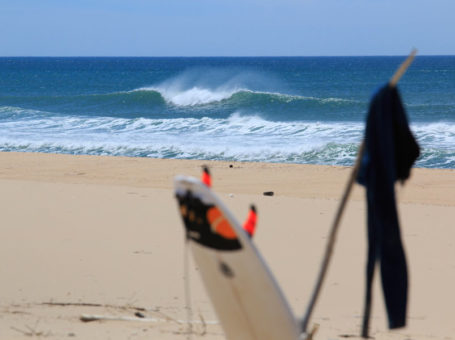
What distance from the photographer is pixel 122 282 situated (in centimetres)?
568

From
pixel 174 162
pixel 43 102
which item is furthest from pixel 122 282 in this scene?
pixel 43 102

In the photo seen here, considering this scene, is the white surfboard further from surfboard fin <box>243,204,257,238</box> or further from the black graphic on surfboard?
surfboard fin <box>243,204,257,238</box>

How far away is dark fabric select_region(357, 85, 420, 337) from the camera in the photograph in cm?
285

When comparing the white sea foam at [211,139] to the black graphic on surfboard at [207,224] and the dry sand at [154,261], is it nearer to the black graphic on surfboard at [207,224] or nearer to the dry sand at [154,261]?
the dry sand at [154,261]

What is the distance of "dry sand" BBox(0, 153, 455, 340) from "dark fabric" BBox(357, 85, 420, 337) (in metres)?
1.79

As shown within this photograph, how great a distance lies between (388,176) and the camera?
9.37 ft

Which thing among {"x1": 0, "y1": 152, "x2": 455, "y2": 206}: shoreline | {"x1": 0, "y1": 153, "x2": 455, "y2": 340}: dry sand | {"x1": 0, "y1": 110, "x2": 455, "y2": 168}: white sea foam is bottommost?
{"x1": 0, "y1": 153, "x2": 455, "y2": 340}: dry sand

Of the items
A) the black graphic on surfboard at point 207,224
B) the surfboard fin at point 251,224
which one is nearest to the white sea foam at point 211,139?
the surfboard fin at point 251,224

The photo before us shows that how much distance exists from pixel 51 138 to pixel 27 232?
40.8ft

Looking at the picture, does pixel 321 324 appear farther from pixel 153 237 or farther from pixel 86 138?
pixel 86 138

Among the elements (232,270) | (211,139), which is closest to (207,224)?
(232,270)

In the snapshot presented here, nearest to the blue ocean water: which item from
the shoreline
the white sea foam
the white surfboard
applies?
the white sea foam

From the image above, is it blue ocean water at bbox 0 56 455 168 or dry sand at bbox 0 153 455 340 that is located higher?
blue ocean water at bbox 0 56 455 168

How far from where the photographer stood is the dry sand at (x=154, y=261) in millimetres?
4848
